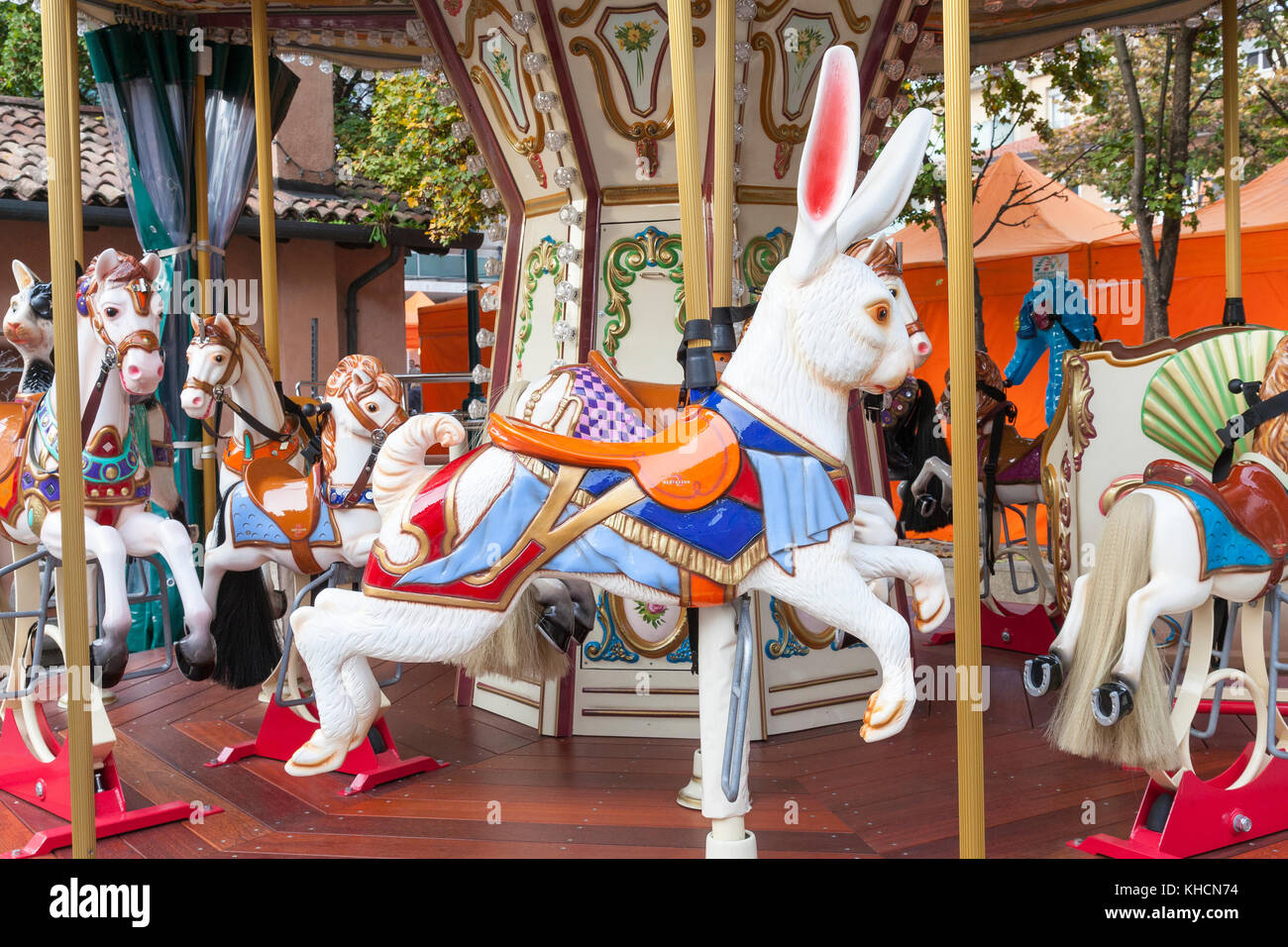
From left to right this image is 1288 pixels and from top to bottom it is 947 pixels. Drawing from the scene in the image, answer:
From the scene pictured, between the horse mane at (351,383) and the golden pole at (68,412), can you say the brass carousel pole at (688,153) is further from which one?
the horse mane at (351,383)

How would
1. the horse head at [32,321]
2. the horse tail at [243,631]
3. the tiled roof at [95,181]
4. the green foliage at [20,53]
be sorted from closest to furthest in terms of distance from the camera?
the horse head at [32,321] < the horse tail at [243,631] < the tiled roof at [95,181] < the green foliage at [20,53]

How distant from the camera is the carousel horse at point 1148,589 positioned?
9.67 ft

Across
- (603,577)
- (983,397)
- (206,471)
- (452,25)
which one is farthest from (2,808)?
(983,397)

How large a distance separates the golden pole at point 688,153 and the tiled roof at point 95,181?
20.2 feet

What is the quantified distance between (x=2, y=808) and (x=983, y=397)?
4561 millimetres

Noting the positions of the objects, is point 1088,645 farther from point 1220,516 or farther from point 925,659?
point 925,659

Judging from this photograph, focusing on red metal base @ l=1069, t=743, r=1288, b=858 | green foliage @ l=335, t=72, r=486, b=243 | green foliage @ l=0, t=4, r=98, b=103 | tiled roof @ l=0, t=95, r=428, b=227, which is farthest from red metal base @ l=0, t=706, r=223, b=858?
green foliage @ l=0, t=4, r=98, b=103

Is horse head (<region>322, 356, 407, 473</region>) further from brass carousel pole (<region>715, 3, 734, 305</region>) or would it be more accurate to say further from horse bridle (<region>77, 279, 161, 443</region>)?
brass carousel pole (<region>715, 3, 734, 305</region>)

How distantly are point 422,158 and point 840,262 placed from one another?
30.7 ft

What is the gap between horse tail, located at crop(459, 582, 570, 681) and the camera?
319 cm

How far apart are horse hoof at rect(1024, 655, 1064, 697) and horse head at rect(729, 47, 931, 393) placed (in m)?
0.90

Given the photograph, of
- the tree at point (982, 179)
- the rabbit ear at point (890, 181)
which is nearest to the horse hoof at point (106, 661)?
the rabbit ear at point (890, 181)

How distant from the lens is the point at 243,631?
4465 millimetres

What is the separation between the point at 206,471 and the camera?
18.4ft
